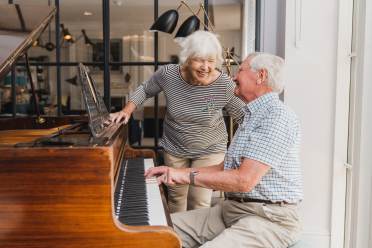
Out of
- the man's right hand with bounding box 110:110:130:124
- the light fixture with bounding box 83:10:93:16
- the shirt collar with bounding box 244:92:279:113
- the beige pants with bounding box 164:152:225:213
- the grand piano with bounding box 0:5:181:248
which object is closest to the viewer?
the grand piano with bounding box 0:5:181:248

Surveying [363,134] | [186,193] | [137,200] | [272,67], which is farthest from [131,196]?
[363,134]

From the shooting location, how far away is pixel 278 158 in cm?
157

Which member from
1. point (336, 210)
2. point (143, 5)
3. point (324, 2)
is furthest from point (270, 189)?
point (143, 5)

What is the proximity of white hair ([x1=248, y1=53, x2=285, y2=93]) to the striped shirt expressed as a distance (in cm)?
75

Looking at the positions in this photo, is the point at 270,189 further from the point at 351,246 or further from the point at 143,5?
the point at 143,5

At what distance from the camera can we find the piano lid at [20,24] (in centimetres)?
211

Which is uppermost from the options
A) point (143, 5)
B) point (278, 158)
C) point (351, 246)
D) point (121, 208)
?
point (143, 5)

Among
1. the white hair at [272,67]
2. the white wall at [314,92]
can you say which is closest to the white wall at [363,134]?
the white wall at [314,92]

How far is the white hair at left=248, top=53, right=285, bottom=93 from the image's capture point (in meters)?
1.66

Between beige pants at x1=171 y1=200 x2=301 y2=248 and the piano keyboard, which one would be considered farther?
beige pants at x1=171 y1=200 x2=301 y2=248

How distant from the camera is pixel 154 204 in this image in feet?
4.85

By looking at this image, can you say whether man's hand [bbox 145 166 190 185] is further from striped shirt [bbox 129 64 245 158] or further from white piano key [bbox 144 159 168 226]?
striped shirt [bbox 129 64 245 158]

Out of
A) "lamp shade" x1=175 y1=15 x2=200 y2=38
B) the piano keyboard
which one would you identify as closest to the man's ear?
the piano keyboard

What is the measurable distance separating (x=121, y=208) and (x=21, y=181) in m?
0.38
